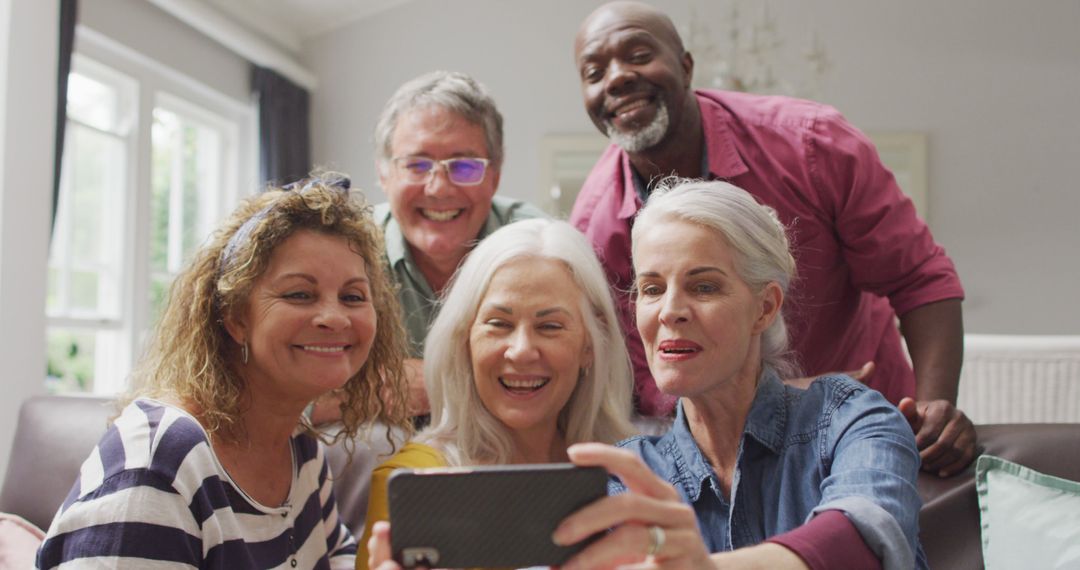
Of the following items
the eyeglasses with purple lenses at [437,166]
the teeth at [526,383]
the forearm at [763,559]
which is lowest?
the forearm at [763,559]

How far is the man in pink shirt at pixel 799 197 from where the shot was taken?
2252mm

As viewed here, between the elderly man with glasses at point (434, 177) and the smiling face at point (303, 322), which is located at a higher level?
the elderly man with glasses at point (434, 177)

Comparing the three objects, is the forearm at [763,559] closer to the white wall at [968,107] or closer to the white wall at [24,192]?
the white wall at [24,192]

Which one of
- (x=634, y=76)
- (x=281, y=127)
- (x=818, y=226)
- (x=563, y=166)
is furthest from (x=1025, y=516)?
(x=281, y=127)

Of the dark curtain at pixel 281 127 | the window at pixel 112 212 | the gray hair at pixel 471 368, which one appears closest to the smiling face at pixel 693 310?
the gray hair at pixel 471 368

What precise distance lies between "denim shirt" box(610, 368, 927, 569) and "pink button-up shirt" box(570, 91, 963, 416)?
22.7 inches

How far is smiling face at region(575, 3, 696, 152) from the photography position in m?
2.39

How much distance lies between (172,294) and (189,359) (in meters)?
0.16

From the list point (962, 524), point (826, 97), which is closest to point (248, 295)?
point (962, 524)

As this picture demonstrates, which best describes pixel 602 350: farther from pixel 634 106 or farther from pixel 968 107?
pixel 968 107

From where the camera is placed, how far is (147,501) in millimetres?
1463

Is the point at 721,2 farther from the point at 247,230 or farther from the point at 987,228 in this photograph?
the point at 247,230

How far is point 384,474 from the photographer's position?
1.79 m

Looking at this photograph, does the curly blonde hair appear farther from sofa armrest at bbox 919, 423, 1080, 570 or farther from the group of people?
sofa armrest at bbox 919, 423, 1080, 570
